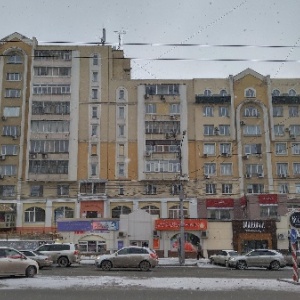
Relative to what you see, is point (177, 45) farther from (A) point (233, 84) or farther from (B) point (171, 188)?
(A) point (233, 84)

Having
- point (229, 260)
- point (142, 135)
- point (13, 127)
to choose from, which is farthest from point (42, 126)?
point (229, 260)

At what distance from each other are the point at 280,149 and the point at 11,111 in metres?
36.9

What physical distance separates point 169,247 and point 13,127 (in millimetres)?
26659

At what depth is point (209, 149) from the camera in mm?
64188

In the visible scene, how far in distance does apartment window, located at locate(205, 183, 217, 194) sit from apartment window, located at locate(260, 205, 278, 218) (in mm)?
6909

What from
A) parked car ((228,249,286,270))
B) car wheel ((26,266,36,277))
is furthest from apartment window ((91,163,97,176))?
car wheel ((26,266,36,277))

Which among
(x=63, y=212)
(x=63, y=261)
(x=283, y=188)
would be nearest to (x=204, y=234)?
(x=283, y=188)

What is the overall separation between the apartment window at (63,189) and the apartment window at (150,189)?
34.0 feet

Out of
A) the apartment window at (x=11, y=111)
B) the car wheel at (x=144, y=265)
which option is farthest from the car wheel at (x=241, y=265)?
the apartment window at (x=11, y=111)

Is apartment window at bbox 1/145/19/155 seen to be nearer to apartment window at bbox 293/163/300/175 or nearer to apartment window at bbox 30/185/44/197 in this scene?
apartment window at bbox 30/185/44/197

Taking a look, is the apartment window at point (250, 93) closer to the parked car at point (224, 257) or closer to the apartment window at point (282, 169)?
the apartment window at point (282, 169)

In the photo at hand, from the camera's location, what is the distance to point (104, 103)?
64.6 m

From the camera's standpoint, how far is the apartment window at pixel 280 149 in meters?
64.7

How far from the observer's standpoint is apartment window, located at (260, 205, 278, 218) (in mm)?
58688
